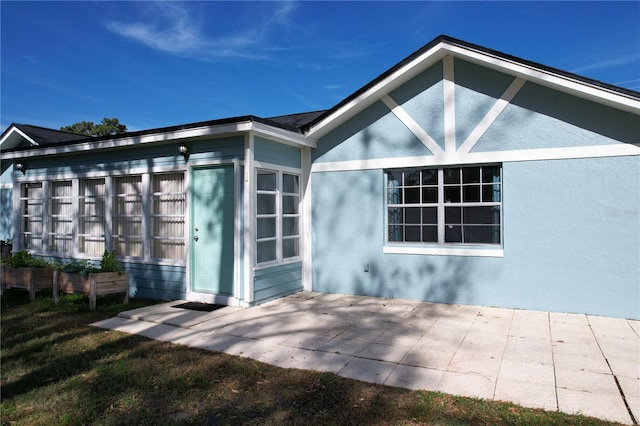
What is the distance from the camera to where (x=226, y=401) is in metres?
3.36

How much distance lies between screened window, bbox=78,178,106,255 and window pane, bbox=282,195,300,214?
13.0 feet

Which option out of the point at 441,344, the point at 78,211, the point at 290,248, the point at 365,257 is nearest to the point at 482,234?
the point at 365,257

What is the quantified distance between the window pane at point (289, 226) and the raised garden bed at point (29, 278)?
441 centimetres

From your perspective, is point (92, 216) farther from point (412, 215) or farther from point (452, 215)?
point (452, 215)

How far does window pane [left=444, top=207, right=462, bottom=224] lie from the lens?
706 cm

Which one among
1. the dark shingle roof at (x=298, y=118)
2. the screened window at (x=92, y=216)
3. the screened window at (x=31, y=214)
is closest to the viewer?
the screened window at (x=92, y=216)

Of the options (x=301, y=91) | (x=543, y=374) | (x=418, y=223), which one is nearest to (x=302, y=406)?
(x=543, y=374)

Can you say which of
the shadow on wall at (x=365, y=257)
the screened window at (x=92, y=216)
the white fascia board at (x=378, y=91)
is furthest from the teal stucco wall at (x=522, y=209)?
the screened window at (x=92, y=216)

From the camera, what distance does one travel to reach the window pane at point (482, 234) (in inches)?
269

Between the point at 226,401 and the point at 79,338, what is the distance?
9.38ft

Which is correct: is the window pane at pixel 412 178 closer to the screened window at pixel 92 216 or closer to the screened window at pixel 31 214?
the screened window at pixel 92 216

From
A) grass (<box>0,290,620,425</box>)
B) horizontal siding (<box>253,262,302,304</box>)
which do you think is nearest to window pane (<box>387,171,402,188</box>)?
horizontal siding (<box>253,262,302,304</box>)

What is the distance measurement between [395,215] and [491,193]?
174 cm

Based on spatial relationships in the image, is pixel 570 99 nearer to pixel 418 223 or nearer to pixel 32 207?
pixel 418 223
